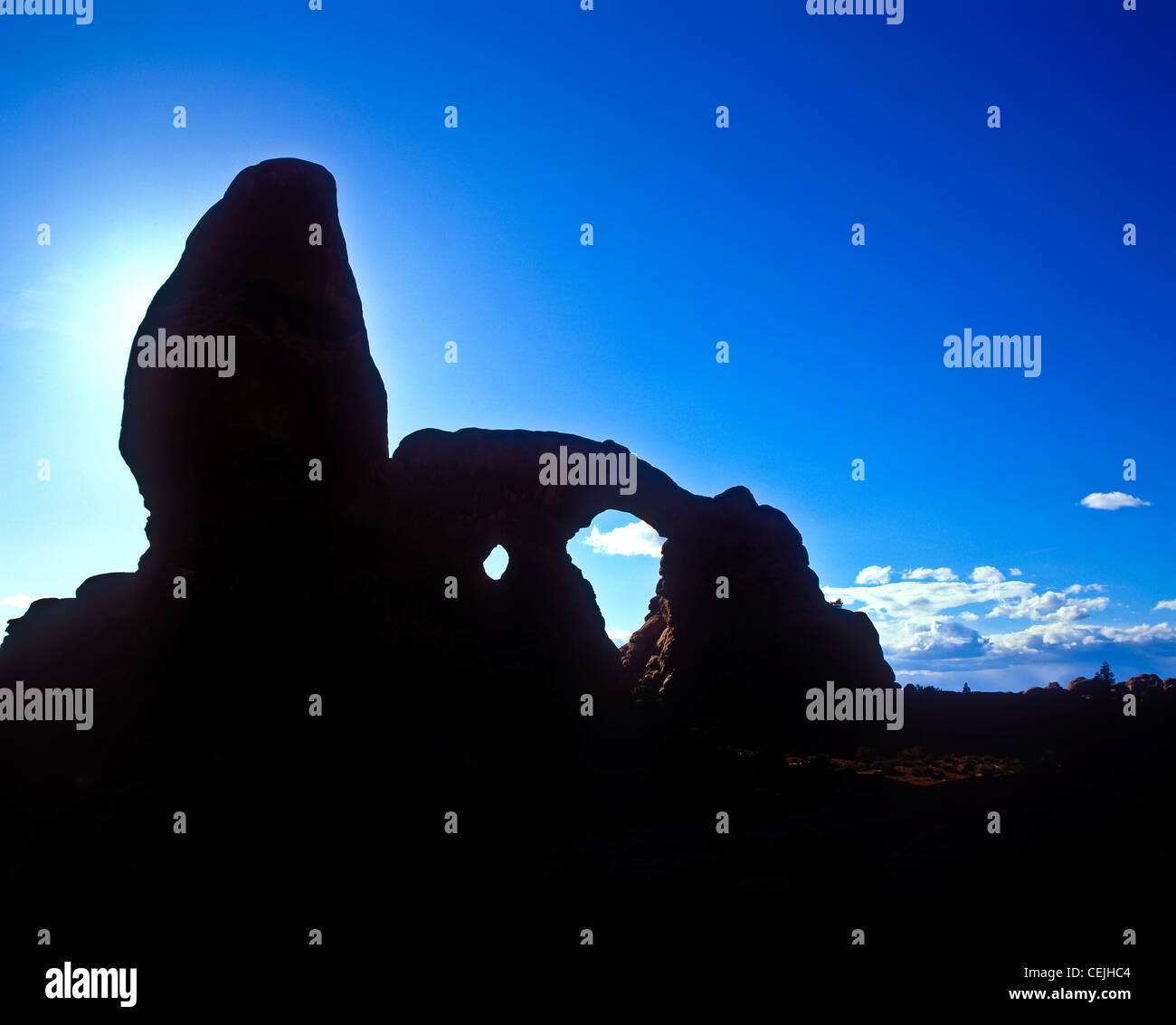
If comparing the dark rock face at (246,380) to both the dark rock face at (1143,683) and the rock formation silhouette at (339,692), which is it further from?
the dark rock face at (1143,683)

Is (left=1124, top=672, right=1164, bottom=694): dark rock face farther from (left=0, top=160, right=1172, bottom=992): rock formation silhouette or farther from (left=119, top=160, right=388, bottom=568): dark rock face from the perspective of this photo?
(left=119, top=160, right=388, bottom=568): dark rock face

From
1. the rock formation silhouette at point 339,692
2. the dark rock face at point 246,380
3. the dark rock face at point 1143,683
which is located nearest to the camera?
the rock formation silhouette at point 339,692

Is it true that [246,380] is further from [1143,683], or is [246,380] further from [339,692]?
[1143,683]

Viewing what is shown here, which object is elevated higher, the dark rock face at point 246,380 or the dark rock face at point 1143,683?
the dark rock face at point 246,380

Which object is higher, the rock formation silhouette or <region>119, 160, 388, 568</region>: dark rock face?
<region>119, 160, 388, 568</region>: dark rock face

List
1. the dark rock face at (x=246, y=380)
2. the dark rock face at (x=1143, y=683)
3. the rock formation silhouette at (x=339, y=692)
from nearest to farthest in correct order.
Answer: the rock formation silhouette at (x=339, y=692) → the dark rock face at (x=246, y=380) → the dark rock face at (x=1143, y=683)

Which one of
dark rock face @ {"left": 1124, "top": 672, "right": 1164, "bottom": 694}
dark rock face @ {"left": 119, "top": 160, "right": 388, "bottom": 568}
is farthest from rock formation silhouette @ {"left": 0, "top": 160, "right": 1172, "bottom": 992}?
dark rock face @ {"left": 1124, "top": 672, "right": 1164, "bottom": 694}

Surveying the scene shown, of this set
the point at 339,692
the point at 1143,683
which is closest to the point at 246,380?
the point at 339,692

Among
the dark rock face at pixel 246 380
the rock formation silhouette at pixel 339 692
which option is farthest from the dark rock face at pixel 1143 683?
the dark rock face at pixel 246 380

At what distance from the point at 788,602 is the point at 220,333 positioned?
29238 mm

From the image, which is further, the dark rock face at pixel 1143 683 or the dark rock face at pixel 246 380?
the dark rock face at pixel 1143 683
